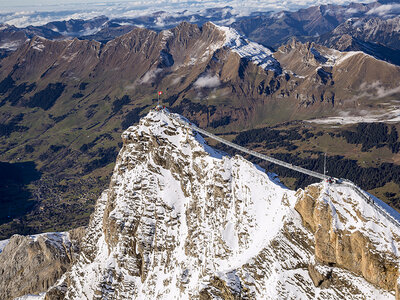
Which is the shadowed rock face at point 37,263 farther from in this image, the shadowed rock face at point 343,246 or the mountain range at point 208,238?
the shadowed rock face at point 343,246

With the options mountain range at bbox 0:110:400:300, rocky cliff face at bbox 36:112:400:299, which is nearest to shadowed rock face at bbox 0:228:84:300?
mountain range at bbox 0:110:400:300

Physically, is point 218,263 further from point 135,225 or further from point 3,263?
point 3,263

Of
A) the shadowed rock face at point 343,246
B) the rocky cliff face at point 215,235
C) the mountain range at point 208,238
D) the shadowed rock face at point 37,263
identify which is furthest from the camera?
the shadowed rock face at point 37,263

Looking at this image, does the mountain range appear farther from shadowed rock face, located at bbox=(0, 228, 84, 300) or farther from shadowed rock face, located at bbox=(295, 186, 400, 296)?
shadowed rock face, located at bbox=(0, 228, 84, 300)

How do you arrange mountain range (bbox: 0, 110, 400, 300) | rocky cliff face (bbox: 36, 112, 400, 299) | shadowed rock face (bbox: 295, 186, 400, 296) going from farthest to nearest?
mountain range (bbox: 0, 110, 400, 300), rocky cliff face (bbox: 36, 112, 400, 299), shadowed rock face (bbox: 295, 186, 400, 296)

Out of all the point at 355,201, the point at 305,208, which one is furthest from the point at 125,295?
the point at 355,201

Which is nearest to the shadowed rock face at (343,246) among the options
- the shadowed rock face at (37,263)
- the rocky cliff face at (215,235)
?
the rocky cliff face at (215,235)
